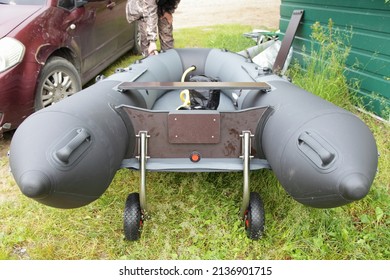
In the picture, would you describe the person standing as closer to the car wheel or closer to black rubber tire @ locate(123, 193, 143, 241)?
the car wheel

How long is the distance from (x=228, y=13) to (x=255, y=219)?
12.1 m

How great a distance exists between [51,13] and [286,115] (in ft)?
10.2

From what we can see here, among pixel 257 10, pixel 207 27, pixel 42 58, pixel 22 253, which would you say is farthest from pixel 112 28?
pixel 257 10

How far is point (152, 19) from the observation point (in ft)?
15.7

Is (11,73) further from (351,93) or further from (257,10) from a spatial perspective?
(257,10)

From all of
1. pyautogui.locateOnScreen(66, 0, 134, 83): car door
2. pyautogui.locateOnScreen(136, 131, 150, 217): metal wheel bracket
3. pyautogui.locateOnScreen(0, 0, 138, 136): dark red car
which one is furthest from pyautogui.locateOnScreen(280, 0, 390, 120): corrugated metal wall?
pyautogui.locateOnScreen(0, 0, 138, 136): dark red car

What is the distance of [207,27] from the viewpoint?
35.7ft

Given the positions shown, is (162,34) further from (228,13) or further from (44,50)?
(228,13)

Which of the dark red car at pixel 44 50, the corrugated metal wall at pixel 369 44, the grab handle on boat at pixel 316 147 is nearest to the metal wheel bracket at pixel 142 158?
the grab handle on boat at pixel 316 147

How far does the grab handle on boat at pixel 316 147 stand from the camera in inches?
76.9

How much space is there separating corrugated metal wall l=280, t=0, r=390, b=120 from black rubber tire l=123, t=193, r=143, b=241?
9.38 ft

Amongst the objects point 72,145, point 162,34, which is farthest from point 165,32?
point 72,145

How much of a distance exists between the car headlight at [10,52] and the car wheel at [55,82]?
35 centimetres

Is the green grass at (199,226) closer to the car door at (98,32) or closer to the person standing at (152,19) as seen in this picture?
the person standing at (152,19)
